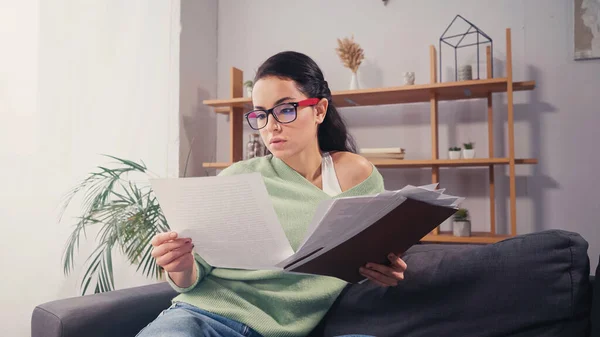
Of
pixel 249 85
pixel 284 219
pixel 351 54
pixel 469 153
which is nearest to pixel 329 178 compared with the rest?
pixel 284 219

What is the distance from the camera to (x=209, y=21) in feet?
9.73

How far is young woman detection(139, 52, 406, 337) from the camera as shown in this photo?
116cm

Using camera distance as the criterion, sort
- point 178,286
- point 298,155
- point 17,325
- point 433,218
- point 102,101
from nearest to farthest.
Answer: point 433,218
point 178,286
point 298,155
point 17,325
point 102,101

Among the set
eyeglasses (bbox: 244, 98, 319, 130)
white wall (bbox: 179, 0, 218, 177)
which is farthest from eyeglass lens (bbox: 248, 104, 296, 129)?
white wall (bbox: 179, 0, 218, 177)

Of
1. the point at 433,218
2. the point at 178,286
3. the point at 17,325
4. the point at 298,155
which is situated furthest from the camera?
the point at 17,325

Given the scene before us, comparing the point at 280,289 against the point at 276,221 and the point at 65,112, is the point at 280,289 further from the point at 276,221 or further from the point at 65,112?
the point at 65,112

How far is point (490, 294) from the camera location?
3.57 ft

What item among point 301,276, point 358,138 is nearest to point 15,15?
point 358,138

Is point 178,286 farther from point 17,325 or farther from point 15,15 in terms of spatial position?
point 15,15

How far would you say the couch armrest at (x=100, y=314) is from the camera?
116 cm

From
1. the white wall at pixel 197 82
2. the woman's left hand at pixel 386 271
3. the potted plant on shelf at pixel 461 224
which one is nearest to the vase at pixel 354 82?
the potted plant on shelf at pixel 461 224

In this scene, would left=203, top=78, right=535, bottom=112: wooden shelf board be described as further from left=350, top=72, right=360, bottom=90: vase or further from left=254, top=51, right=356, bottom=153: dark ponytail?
left=254, top=51, right=356, bottom=153: dark ponytail

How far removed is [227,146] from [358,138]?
31.7 inches

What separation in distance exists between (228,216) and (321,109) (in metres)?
0.55
